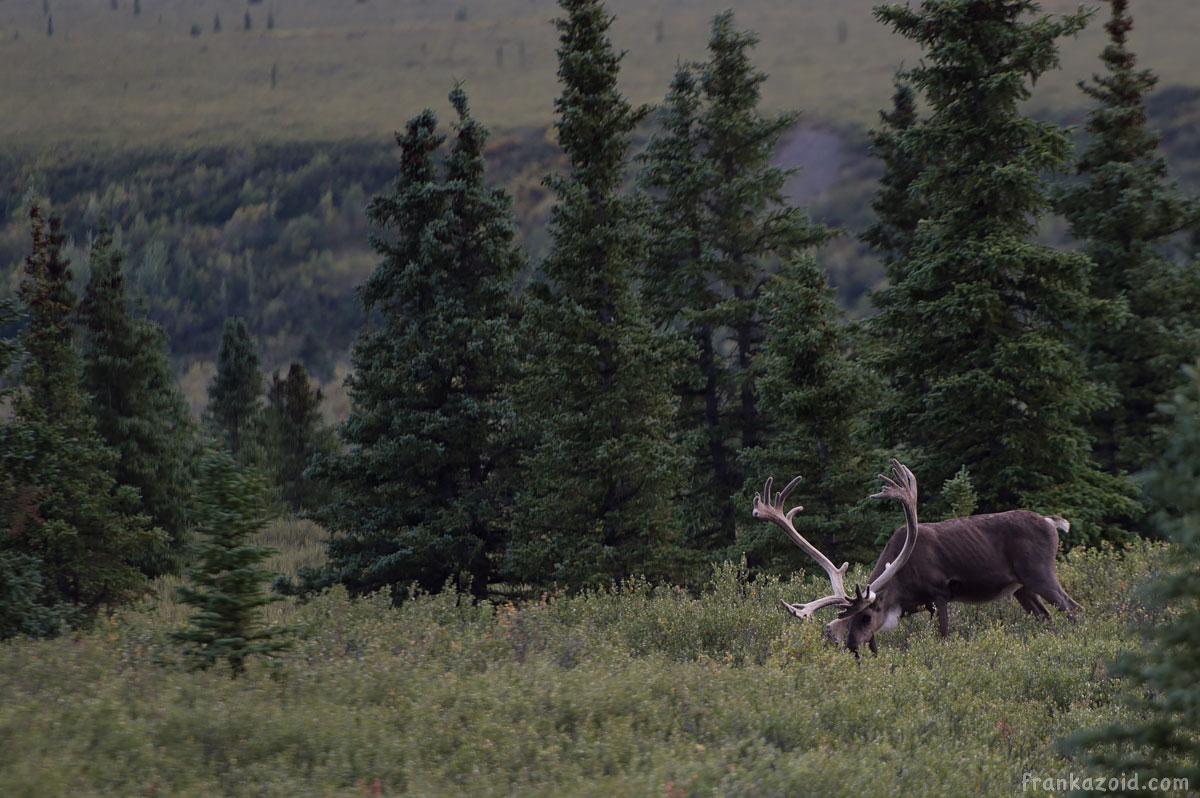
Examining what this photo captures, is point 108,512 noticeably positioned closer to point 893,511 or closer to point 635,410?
point 635,410

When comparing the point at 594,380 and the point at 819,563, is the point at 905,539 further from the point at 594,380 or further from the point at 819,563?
the point at 594,380

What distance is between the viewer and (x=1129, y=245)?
2578 cm

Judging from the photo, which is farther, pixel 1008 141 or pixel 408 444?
pixel 408 444

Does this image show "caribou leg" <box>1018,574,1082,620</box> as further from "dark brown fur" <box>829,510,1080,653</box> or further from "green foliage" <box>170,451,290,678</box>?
"green foliage" <box>170,451,290,678</box>

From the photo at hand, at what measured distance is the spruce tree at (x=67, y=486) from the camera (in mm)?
22109

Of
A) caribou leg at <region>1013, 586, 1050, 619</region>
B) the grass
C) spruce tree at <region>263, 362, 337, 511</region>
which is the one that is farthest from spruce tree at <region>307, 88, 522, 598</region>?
spruce tree at <region>263, 362, 337, 511</region>

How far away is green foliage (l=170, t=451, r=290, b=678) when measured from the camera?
29.4 ft

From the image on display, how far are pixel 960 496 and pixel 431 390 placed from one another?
1303cm

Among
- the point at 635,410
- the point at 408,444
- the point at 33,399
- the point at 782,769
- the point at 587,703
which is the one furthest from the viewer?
the point at 33,399

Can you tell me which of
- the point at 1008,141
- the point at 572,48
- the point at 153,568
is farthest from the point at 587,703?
the point at 153,568

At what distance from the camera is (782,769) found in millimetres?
7113

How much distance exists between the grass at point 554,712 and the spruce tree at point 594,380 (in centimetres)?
845

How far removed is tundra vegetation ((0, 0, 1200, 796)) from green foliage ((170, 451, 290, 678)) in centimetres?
4

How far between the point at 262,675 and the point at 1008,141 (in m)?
15.5
